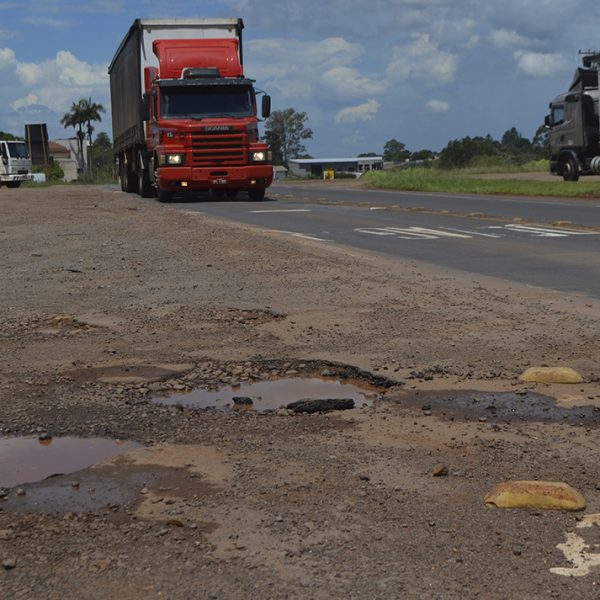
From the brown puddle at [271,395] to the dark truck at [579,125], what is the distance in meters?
31.8

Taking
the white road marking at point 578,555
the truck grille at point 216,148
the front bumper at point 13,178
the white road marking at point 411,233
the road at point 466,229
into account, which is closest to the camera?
the white road marking at point 578,555

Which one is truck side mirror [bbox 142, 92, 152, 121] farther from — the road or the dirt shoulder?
Result: the dirt shoulder

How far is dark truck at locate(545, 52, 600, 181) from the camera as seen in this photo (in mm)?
35875

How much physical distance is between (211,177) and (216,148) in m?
0.82

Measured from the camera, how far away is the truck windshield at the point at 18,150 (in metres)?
55.8

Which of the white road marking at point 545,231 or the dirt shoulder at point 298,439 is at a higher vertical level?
the dirt shoulder at point 298,439

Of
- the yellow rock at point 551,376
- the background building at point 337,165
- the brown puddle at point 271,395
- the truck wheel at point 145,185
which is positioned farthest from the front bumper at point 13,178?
the background building at point 337,165

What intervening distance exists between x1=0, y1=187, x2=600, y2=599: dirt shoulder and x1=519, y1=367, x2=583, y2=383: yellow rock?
0.11 m

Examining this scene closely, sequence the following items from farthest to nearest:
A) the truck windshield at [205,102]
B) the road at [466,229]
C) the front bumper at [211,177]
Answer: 1. the front bumper at [211,177]
2. the truck windshield at [205,102]
3. the road at [466,229]

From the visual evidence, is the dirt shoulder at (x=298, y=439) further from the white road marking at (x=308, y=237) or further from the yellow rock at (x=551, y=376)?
the white road marking at (x=308, y=237)

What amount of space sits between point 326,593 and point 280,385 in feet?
10.2

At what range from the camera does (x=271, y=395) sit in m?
6.03

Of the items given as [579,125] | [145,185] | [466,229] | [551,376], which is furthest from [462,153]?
[551,376]

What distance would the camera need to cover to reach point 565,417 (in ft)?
17.5
